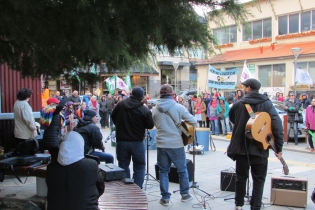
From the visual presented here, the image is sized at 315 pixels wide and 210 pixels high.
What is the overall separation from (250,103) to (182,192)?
1.89 m

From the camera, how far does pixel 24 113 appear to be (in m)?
7.08

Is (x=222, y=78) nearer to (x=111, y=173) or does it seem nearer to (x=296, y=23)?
(x=296, y=23)

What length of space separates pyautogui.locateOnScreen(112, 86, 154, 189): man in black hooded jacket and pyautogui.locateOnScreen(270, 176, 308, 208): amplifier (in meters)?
2.19

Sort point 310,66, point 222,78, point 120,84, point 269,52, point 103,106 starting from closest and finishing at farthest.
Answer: point 222,78 → point 103,106 → point 120,84 → point 310,66 → point 269,52

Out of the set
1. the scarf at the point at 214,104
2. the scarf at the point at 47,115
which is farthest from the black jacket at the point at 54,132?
the scarf at the point at 214,104

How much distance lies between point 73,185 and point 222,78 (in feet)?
48.1

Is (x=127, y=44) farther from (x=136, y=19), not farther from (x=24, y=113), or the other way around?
(x=24, y=113)

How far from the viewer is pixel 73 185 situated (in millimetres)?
3197

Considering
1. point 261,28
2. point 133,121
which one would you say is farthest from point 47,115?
point 261,28

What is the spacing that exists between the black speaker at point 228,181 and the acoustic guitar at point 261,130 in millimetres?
1675

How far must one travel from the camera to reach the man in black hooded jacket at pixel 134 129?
5660mm

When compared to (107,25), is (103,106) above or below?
below

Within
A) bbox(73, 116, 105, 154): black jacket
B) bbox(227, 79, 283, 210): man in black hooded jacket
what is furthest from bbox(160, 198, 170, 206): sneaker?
bbox(73, 116, 105, 154): black jacket

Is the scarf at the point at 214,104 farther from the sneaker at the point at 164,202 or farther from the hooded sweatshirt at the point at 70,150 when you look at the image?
the hooded sweatshirt at the point at 70,150
